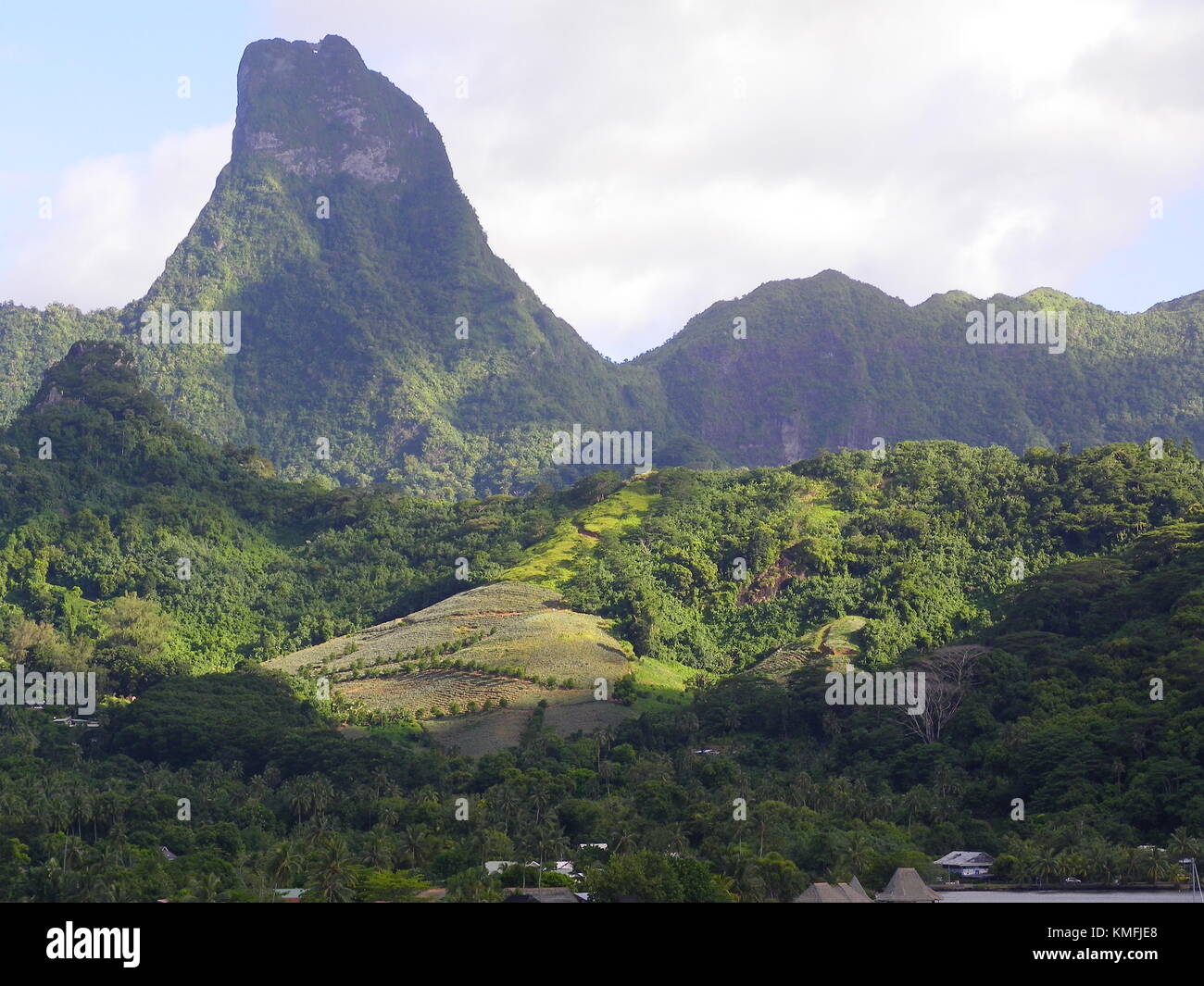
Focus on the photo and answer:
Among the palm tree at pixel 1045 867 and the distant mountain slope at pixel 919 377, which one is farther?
the distant mountain slope at pixel 919 377

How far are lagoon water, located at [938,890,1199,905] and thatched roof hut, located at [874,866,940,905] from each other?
0.48 meters

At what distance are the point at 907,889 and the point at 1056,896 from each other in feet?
14.0

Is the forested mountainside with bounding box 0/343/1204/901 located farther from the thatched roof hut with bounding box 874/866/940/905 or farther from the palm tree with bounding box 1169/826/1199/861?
the thatched roof hut with bounding box 874/866/940/905

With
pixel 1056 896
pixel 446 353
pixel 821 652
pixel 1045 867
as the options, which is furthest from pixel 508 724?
pixel 446 353

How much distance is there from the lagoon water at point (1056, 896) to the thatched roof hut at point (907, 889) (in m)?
0.48

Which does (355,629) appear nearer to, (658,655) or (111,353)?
(658,655)

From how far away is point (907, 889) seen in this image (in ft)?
163

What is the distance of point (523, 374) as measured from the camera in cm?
17288

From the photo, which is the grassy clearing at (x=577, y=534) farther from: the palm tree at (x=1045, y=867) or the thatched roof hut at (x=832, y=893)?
the thatched roof hut at (x=832, y=893)

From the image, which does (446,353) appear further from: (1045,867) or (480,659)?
(1045,867)

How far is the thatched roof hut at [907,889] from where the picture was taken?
48812 millimetres

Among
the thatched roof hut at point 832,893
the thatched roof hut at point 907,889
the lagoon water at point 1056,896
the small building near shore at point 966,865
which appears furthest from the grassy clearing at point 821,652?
the thatched roof hut at point 832,893

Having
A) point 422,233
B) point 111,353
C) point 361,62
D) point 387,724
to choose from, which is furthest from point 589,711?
point 361,62

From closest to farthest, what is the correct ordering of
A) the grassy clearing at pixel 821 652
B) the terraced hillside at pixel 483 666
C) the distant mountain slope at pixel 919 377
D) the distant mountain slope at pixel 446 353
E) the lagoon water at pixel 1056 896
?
the lagoon water at pixel 1056 896 < the terraced hillside at pixel 483 666 < the grassy clearing at pixel 821 652 < the distant mountain slope at pixel 446 353 < the distant mountain slope at pixel 919 377
